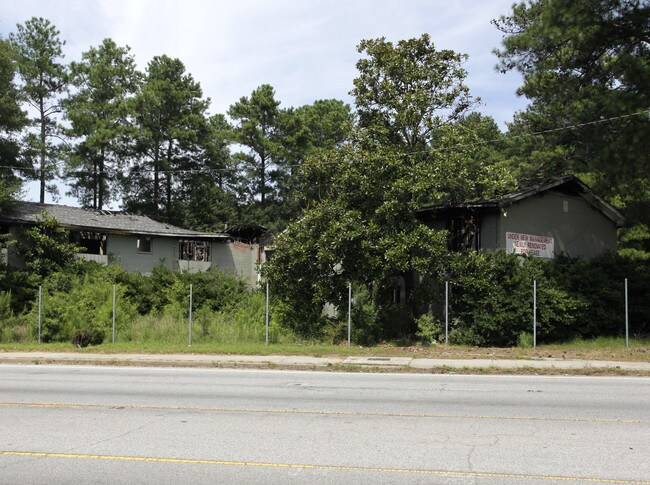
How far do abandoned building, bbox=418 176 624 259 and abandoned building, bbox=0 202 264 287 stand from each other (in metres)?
13.5

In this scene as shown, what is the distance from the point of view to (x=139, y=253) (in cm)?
3644

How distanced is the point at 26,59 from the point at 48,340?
1284 inches

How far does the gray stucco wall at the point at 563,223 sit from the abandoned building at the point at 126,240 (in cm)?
1537

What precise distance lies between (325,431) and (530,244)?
17.3 meters

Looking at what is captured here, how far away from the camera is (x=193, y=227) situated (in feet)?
169

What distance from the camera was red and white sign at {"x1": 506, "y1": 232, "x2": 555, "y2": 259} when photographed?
870 inches

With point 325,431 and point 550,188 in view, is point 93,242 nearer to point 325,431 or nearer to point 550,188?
point 550,188

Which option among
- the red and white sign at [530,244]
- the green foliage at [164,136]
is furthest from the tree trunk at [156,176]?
the red and white sign at [530,244]

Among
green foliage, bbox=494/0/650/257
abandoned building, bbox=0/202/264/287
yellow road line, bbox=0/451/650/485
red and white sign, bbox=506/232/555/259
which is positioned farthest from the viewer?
abandoned building, bbox=0/202/264/287

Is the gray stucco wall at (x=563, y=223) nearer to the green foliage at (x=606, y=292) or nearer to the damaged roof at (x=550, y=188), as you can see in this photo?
the damaged roof at (x=550, y=188)

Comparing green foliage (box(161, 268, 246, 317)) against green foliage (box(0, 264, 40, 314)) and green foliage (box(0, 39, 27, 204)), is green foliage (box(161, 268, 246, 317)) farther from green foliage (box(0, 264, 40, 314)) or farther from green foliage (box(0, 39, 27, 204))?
green foliage (box(0, 39, 27, 204))

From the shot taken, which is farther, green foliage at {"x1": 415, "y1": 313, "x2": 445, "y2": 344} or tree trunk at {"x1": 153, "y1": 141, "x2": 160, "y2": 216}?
tree trunk at {"x1": 153, "y1": 141, "x2": 160, "y2": 216}

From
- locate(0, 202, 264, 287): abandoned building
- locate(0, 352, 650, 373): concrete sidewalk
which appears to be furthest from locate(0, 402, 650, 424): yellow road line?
locate(0, 202, 264, 287): abandoned building

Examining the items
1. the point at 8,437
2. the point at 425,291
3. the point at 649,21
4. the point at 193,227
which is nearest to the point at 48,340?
the point at 425,291
